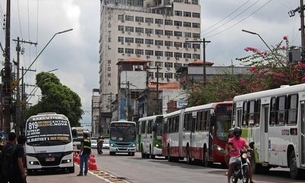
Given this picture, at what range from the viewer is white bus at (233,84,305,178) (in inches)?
867

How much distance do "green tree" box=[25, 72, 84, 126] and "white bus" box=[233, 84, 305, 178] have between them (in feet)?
222

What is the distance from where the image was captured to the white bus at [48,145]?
29.0 meters

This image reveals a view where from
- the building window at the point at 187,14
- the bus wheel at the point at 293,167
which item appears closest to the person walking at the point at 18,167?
the bus wheel at the point at 293,167

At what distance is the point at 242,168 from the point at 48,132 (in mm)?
13362

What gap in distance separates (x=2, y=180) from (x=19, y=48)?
50957 millimetres

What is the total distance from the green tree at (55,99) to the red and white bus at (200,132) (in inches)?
2045

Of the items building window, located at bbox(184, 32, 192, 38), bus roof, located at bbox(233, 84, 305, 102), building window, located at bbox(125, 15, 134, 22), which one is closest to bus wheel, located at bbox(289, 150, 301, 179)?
bus roof, located at bbox(233, 84, 305, 102)

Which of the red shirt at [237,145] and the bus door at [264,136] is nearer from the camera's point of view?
the red shirt at [237,145]

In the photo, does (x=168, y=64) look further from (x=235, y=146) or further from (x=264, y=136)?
(x=235, y=146)

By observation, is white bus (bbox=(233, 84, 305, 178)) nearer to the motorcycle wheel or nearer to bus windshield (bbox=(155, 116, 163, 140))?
the motorcycle wheel

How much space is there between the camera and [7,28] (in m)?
35.0

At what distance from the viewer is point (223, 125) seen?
3297 cm

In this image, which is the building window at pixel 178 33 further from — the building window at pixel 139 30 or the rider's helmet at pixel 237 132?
the rider's helmet at pixel 237 132

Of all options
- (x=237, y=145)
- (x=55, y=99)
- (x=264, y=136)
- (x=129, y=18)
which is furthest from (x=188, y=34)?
(x=237, y=145)
